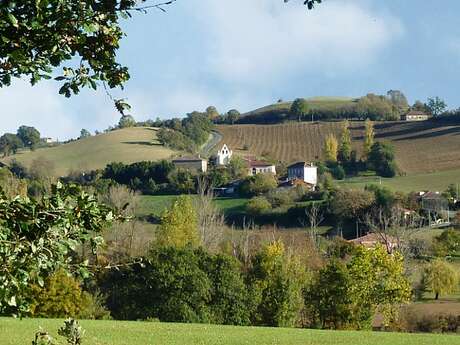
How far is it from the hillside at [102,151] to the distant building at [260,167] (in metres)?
13.3

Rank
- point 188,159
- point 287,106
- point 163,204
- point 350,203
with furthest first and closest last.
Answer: point 287,106 < point 188,159 < point 163,204 < point 350,203

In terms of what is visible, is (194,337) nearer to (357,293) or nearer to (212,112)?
(357,293)

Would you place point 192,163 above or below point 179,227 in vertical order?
above

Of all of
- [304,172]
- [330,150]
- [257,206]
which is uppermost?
[330,150]

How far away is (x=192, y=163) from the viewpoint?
112 m

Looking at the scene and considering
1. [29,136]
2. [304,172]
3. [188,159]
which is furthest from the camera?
[29,136]

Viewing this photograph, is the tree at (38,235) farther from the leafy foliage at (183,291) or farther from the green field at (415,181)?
the green field at (415,181)

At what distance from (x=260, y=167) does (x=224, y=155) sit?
9403 millimetres

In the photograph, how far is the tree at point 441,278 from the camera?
5862 centimetres

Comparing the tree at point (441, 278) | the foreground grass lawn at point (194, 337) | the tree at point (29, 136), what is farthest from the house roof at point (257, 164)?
the foreground grass lawn at point (194, 337)

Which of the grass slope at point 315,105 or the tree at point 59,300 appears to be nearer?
the tree at point 59,300

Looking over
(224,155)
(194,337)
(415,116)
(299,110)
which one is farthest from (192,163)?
(194,337)

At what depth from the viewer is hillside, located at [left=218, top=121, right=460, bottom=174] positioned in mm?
114750

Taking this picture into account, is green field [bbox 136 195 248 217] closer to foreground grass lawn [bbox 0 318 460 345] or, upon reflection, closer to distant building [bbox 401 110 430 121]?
distant building [bbox 401 110 430 121]
